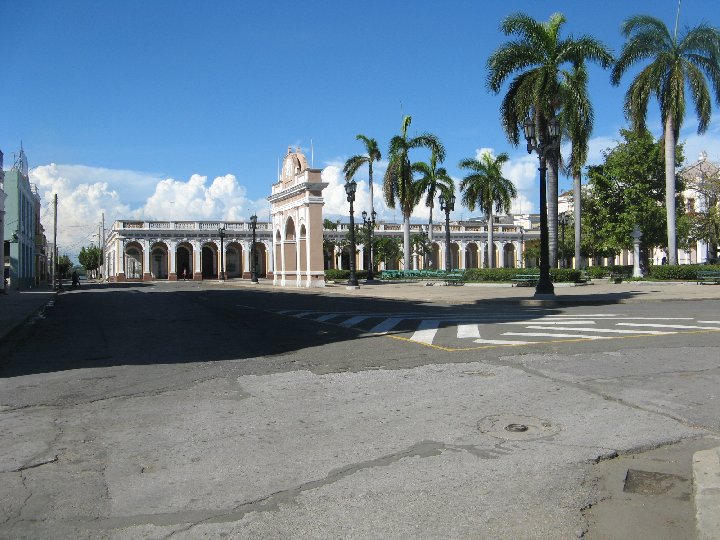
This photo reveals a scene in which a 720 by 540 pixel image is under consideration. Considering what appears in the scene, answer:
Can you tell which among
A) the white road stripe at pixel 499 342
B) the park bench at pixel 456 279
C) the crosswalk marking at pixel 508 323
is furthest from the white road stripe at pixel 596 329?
the park bench at pixel 456 279

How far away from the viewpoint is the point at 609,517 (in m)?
4.04

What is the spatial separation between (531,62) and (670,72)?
9.10 metres

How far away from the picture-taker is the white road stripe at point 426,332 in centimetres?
1259

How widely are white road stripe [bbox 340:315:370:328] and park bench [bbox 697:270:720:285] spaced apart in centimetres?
2377

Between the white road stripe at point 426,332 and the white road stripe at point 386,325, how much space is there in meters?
0.71

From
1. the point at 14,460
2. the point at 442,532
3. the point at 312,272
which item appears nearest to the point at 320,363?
the point at 14,460

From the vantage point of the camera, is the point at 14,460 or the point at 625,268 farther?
the point at 625,268

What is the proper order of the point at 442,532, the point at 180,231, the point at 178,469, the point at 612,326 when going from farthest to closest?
1. the point at 180,231
2. the point at 612,326
3. the point at 178,469
4. the point at 442,532

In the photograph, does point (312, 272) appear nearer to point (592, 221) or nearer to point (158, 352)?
point (592, 221)

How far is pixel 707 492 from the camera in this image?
4211 millimetres

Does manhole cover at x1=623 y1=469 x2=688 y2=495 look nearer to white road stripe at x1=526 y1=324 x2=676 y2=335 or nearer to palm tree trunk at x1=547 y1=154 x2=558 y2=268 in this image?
white road stripe at x1=526 y1=324 x2=676 y2=335

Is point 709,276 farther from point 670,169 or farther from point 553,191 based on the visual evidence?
point 553,191

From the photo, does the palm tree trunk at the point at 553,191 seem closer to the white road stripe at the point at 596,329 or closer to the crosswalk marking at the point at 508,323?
the crosswalk marking at the point at 508,323

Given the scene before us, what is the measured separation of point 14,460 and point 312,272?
41298 mm
